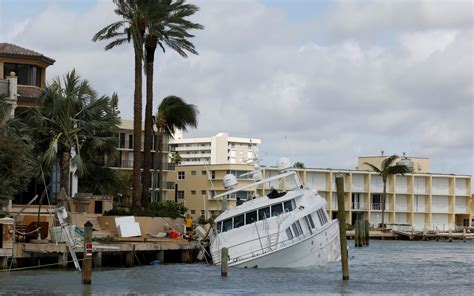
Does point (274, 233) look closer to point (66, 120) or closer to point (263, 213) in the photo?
point (263, 213)

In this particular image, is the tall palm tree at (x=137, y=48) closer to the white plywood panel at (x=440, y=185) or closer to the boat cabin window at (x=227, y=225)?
the boat cabin window at (x=227, y=225)

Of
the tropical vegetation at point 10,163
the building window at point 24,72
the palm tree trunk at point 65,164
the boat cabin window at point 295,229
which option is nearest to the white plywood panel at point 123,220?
the palm tree trunk at point 65,164

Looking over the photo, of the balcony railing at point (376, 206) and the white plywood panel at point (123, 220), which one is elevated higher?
the white plywood panel at point (123, 220)

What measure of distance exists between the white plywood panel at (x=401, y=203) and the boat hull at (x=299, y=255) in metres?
102

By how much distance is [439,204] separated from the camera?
158 metres

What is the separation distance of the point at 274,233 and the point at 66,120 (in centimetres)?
1504

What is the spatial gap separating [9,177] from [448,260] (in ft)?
132

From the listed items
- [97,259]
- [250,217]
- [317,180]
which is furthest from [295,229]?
[317,180]

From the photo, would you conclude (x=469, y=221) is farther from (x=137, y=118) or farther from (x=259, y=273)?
(x=259, y=273)

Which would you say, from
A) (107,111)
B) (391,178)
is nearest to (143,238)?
(107,111)

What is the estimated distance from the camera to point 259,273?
161ft

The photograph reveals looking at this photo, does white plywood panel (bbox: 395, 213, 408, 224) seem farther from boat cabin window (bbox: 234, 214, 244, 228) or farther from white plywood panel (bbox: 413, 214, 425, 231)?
boat cabin window (bbox: 234, 214, 244, 228)

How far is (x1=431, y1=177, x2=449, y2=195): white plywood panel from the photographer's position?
15762cm

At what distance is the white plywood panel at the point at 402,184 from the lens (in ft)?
509
